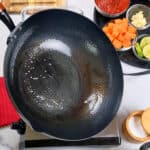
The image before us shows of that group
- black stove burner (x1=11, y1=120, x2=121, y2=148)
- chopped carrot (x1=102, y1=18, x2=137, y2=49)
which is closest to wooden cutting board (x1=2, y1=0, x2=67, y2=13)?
chopped carrot (x1=102, y1=18, x2=137, y2=49)

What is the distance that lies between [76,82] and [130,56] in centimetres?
24

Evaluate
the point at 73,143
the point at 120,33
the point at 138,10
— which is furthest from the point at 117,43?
the point at 73,143

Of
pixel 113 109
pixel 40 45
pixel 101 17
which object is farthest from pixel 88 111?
pixel 101 17

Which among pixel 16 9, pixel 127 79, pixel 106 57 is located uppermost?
pixel 16 9

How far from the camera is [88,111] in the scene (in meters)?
0.71

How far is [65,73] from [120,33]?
230mm

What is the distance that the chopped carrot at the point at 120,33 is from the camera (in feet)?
2.86

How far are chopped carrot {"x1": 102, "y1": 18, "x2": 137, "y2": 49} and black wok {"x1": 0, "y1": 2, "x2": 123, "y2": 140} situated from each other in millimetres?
155

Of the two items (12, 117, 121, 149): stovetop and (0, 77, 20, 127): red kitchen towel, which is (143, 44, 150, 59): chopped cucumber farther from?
(0, 77, 20, 127): red kitchen towel

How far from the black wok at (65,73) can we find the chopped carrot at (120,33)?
155 mm

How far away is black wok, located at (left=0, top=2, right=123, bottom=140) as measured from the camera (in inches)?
26.2

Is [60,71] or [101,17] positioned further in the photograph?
[101,17]

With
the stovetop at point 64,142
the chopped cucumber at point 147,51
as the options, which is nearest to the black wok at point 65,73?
the stovetop at point 64,142

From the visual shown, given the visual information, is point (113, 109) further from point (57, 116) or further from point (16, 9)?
point (16, 9)
